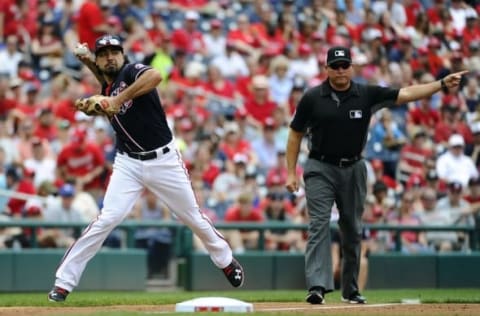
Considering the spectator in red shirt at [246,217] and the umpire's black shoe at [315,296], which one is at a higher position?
the spectator in red shirt at [246,217]

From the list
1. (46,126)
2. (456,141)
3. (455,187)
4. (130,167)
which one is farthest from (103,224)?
(456,141)

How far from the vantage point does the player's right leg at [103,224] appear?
384 inches

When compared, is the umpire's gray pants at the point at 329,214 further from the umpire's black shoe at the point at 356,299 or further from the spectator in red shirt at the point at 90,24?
the spectator in red shirt at the point at 90,24

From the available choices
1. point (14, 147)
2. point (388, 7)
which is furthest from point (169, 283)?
point (388, 7)

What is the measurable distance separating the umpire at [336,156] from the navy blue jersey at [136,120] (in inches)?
45.5

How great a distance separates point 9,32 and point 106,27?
142cm

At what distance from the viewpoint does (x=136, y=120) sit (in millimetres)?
9852

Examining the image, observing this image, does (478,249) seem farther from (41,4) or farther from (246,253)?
(41,4)

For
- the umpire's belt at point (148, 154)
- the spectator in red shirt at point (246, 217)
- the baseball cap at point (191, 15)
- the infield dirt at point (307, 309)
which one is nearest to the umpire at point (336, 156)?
the infield dirt at point (307, 309)

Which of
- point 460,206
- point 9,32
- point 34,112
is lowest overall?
point 460,206

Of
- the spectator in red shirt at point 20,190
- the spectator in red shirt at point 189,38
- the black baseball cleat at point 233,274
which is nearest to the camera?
the black baseball cleat at point 233,274

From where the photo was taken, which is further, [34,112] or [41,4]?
[41,4]

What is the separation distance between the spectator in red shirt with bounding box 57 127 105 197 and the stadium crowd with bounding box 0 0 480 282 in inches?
0.7

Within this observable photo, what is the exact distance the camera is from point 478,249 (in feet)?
52.8
